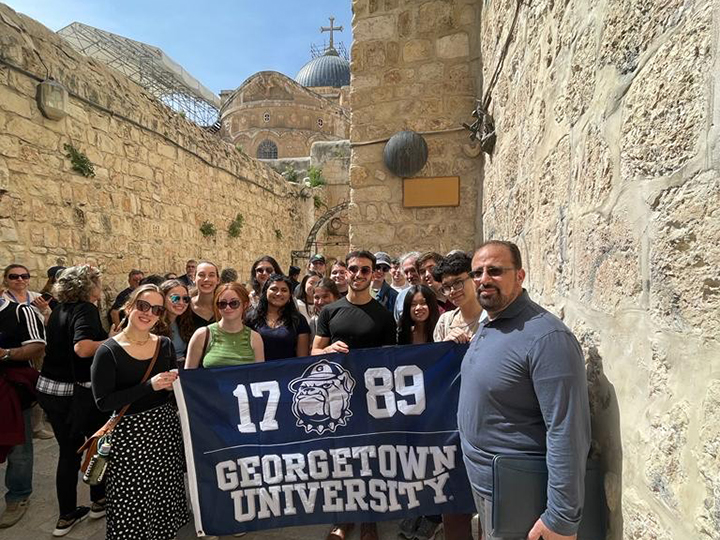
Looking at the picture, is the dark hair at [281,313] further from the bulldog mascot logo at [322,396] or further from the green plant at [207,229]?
the green plant at [207,229]

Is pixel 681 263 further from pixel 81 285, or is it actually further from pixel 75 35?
pixel 75 35

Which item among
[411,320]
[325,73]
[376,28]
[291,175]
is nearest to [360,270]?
[411,320]

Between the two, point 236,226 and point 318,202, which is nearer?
point 236,226

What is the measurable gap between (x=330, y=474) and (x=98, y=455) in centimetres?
131

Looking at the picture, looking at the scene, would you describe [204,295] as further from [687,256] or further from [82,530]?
[687,256]

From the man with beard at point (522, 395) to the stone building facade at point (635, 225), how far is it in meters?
0.15

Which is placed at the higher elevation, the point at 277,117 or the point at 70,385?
Result: the point at 277,117

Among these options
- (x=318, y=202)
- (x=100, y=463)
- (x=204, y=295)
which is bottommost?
(x=100, y=463)

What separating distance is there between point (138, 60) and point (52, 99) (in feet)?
74.6

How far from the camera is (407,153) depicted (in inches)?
206

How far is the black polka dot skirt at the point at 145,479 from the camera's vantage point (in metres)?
2.43

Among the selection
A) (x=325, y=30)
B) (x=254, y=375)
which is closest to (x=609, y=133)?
(x=254, y=375)

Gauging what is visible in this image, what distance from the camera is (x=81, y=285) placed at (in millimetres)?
3078

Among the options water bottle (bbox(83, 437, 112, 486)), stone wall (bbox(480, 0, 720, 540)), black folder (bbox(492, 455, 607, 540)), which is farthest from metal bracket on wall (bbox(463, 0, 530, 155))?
water bottle (bbox(83, 437, 112, 486))
